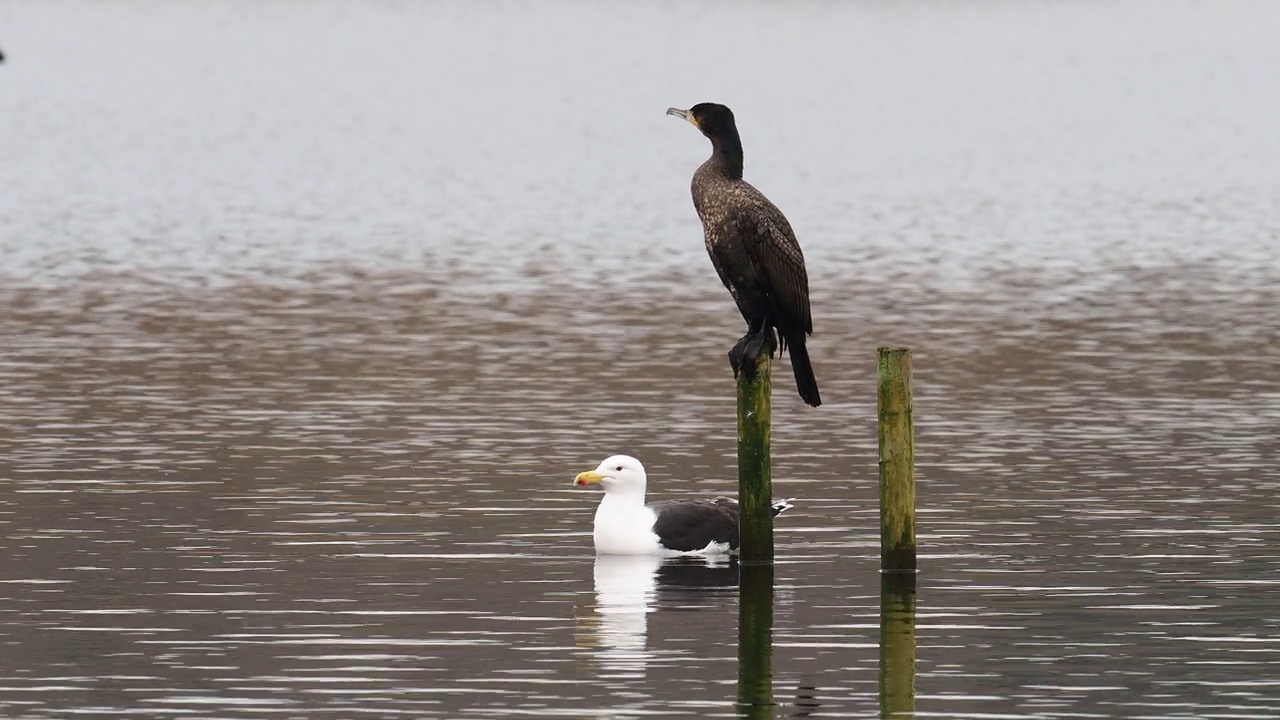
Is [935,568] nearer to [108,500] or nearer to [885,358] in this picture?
[885,358]

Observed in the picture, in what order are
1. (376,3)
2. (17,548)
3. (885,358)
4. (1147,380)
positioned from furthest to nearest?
(376,3), (1147,380), (17,548), (885,358)

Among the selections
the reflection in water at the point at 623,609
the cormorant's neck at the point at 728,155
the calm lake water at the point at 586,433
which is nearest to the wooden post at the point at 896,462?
the calm lake water at the point at 586,433

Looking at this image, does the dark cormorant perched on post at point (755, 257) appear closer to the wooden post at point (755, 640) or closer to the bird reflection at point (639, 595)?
the wooden post at point (755, 640)

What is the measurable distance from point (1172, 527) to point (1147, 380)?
1088cm

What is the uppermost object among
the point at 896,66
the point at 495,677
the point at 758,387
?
the point at 896,66

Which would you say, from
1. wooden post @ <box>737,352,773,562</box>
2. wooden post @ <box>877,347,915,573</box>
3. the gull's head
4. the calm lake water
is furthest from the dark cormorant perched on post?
the calm lake water

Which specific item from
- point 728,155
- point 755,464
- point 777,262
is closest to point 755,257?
point 777,262

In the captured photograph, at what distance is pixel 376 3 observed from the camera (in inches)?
6166

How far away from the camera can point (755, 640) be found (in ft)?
54.3

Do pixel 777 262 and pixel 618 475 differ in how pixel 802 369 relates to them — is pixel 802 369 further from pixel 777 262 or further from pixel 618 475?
pixel 618 475

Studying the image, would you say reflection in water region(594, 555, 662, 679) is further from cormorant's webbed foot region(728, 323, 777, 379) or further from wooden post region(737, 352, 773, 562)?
cormorant's webbed foot region(728, 323, 777, 379)

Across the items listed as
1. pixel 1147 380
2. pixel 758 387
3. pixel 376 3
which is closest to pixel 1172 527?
pixel 758 387

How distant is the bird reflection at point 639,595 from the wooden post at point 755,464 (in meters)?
0.25

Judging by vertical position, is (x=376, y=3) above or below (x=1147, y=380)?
above
